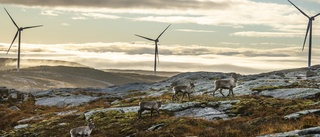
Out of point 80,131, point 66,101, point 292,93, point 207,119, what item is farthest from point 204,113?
point 66,101

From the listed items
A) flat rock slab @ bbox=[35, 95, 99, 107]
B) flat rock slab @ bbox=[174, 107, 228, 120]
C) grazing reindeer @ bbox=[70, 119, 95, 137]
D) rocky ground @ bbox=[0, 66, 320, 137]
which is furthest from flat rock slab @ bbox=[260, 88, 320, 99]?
flat rock slab @ bbox=[35, 95, 99, 107]

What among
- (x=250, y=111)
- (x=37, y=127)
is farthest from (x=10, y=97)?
(x=250, y=111)

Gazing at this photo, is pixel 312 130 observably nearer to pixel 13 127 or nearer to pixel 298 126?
pixel 298 126

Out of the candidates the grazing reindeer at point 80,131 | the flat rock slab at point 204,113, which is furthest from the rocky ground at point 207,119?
the grazing reindeer at point 80,131

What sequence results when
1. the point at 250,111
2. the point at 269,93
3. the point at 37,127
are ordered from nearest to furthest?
the point at 250,111 < the point at 37,127 < the point at 269,93

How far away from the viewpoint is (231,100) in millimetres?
42562

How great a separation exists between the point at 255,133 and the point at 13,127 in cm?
3341

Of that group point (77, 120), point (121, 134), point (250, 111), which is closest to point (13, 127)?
point (77, 120)

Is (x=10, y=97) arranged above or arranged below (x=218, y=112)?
below

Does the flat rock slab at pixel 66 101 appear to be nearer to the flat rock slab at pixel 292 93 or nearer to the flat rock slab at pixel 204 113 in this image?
the flat rock slab at pixel 292 93

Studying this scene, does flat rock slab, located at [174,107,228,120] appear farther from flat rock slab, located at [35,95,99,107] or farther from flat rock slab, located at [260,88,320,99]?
flat rock slab, located at [35,95,99,107]

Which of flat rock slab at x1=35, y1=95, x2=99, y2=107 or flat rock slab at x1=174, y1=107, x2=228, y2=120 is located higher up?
flat rock slab at x1=174, y1=107, x2=228, y2=120

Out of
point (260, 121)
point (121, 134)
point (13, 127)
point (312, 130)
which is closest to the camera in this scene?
point (312, 130)

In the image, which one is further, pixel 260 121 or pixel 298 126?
pixel 260 121
